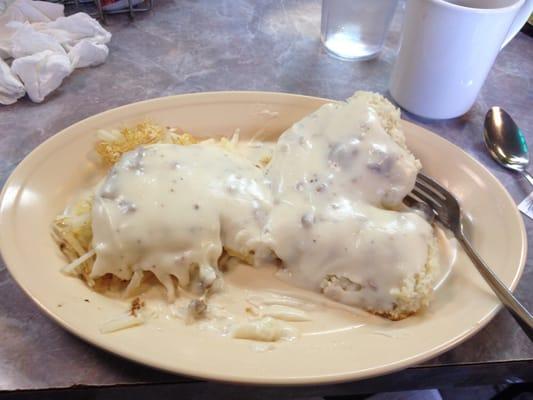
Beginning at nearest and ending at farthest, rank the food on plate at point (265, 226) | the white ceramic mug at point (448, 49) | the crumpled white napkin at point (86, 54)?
the food on plate at point (265, 226)
the white ceramic mug at point (448, 49)
the crumpled white napkin at point (86, 54)

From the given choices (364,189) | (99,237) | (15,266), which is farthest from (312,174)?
(15,266)

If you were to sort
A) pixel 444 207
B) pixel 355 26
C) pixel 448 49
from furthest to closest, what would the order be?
pixel 355 26 < pixel 448 49 < pixel 444 207

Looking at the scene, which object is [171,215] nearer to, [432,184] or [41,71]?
[432,184]

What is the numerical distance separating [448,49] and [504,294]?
21.5 inches

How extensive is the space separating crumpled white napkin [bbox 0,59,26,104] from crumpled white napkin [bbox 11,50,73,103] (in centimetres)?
1

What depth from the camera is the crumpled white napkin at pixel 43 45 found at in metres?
1.16

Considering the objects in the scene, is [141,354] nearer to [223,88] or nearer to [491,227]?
[491,227]

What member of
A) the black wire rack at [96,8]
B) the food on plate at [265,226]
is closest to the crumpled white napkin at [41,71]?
the black wire rack at [96,8]

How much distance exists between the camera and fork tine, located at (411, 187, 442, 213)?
0.90m

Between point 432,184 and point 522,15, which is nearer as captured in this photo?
point 432,184

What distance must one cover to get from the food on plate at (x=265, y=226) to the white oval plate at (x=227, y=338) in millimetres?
32

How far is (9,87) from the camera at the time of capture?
3.76 feet

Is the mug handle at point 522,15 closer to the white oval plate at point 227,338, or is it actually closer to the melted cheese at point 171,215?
the white oval plate at point 227,338

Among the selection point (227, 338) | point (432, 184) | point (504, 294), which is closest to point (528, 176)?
point (432, 184)
